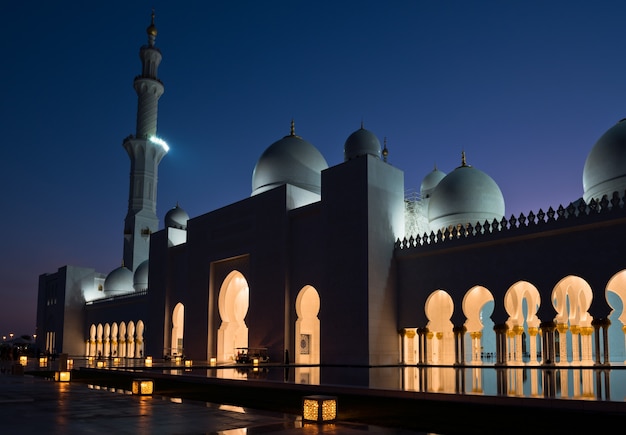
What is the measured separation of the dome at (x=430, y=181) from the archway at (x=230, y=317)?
5.90m

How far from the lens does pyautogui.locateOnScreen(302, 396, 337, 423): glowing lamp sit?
3896mm

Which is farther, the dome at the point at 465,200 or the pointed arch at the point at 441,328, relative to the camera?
the dome at the point at 465,200

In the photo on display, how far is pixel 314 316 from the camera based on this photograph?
14469 mm

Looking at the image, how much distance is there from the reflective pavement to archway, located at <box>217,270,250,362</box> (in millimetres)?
9860

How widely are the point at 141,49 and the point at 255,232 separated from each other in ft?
43.2

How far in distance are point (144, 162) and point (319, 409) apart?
68.2ft

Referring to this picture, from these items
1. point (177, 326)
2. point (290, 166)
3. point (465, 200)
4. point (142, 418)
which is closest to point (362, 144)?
point (290, 166)

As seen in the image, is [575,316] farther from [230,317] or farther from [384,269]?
[230,317]

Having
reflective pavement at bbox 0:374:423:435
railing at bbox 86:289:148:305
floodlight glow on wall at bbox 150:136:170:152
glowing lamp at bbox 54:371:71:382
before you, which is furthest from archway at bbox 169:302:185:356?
reflective pavement at bbox 0:374:423:435

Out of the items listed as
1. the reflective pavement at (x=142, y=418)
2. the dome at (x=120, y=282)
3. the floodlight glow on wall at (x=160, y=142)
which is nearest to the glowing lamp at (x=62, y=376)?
the reflective pavement at (x=142, y=418)

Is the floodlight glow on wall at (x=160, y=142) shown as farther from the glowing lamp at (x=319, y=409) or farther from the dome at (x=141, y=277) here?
the glowing lamp at (x=319, y=409)

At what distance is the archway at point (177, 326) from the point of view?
1757 cm

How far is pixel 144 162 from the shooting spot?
23.3 meters

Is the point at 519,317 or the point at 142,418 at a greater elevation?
the point at 519,317
